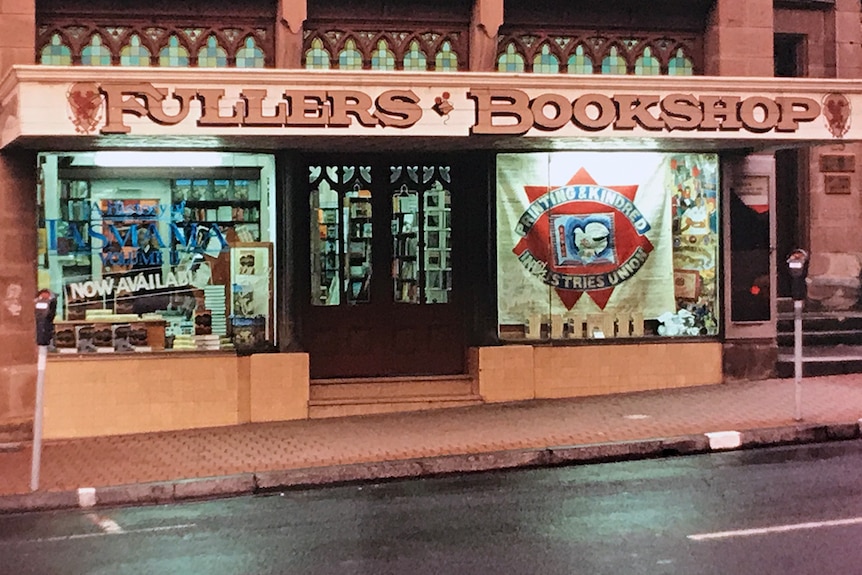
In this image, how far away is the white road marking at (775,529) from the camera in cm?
652

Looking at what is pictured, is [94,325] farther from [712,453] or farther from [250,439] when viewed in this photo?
[712,453]

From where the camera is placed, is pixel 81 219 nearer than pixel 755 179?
Yes

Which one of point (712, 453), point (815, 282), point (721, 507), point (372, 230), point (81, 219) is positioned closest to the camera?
point (721, 507)

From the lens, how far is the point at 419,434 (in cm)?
1022

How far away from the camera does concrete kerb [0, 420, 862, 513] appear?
8320 mm

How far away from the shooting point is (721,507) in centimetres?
735

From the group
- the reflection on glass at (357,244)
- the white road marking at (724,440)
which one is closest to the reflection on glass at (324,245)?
the reflection on glass at (357,244)

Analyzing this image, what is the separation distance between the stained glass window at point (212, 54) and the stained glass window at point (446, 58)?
2431 millimetres

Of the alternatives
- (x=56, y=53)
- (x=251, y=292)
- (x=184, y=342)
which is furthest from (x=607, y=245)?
(x=56, y=53)

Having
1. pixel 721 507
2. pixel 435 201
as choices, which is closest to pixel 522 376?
pixel 435 201

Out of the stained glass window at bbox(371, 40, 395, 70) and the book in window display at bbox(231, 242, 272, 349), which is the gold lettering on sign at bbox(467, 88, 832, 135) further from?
the book in window display at bbox(231, 242, 272, 349)

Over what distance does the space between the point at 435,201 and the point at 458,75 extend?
2410mm

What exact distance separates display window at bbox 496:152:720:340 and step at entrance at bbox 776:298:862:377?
154 centimetres

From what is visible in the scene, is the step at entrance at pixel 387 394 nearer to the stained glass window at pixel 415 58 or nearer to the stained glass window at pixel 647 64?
the stained glass window at pixel 415 58
